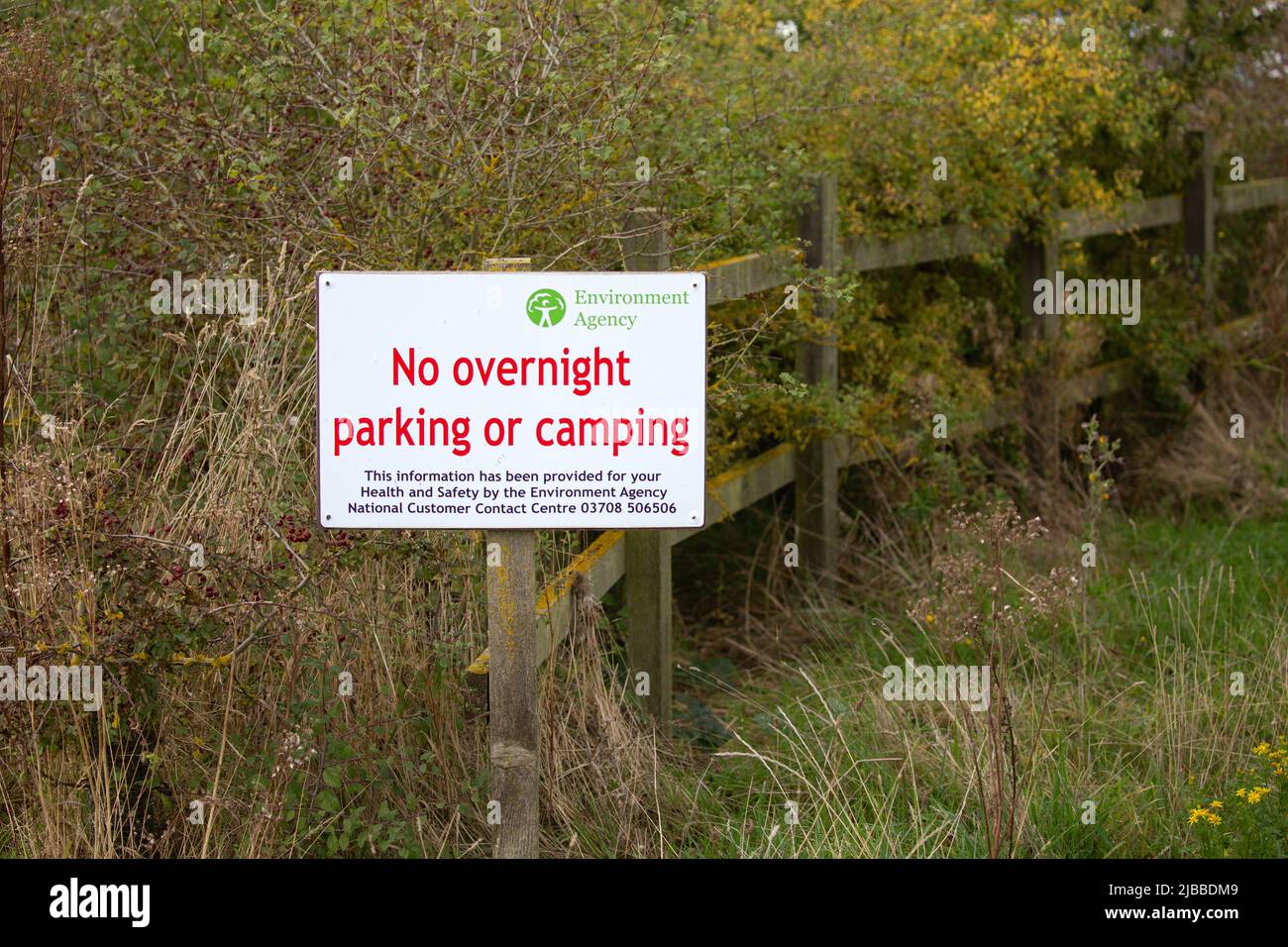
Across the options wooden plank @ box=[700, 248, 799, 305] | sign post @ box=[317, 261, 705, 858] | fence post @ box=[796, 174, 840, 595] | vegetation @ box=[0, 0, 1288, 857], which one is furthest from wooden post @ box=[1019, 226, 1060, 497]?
sign post @ box=[317, 261, 705, 858]

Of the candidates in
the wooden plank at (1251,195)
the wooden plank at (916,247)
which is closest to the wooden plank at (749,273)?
the wooden plank at (916,247)

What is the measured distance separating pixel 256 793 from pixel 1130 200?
242 inches

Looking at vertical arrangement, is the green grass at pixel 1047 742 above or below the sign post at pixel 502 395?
below

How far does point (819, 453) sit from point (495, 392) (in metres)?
3.45

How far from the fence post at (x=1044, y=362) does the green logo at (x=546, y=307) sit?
4.55 m

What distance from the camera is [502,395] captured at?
3.33 metres

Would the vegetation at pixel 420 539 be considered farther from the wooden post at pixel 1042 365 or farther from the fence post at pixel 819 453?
the wooden post at pixel 1042 365

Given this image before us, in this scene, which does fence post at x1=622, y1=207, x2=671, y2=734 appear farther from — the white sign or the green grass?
the white sign

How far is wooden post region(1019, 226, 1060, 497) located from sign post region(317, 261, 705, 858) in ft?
14.4

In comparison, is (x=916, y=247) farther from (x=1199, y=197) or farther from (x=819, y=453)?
(x=1199, y=197)

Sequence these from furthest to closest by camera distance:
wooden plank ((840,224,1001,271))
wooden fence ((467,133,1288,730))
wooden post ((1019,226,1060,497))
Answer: wooden post ((1019,226,1060,497)) < wooden plank ((840,224,1001,271)) < wooden fence ((467,133,1288,730))

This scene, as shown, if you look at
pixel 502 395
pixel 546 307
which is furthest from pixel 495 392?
pixel 546 307

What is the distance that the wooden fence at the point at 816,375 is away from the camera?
4754 millimetres

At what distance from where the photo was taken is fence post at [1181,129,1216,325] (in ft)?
31.1
